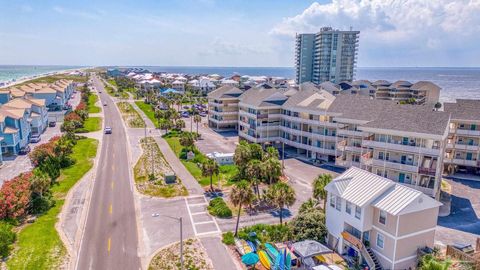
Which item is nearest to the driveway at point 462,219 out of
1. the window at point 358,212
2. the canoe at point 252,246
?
the window at point 358,212

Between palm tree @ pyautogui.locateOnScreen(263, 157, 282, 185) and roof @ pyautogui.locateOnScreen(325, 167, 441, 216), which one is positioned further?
palm tree @ pyautogui.locateOnScreen(263, 157, 282, 185)

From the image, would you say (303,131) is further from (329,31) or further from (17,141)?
(329,31)

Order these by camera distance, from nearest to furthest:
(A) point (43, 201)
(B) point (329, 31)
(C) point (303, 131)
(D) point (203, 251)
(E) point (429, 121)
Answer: (D) point (203, 251) → (A) point (43, 201) → (E) point (429, 121) → (C) point (303, 131) → (B) point (329, 31)

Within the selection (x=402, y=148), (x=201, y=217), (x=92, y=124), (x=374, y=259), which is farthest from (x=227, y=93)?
(x=374, y=259)

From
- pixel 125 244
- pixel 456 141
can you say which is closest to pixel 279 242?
pixel 125 244

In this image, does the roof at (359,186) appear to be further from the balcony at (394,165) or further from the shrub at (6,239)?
the shrub at (6,239)

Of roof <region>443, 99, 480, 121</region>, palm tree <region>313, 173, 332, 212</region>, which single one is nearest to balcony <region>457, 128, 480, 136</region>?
roof <region>443, 99, 480, 121</region>

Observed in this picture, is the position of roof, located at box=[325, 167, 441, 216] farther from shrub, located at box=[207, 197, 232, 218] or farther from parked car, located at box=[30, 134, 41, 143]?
parked car, located at box=[30, 134, 41, 143]

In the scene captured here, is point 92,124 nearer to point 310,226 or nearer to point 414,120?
point 310,226
